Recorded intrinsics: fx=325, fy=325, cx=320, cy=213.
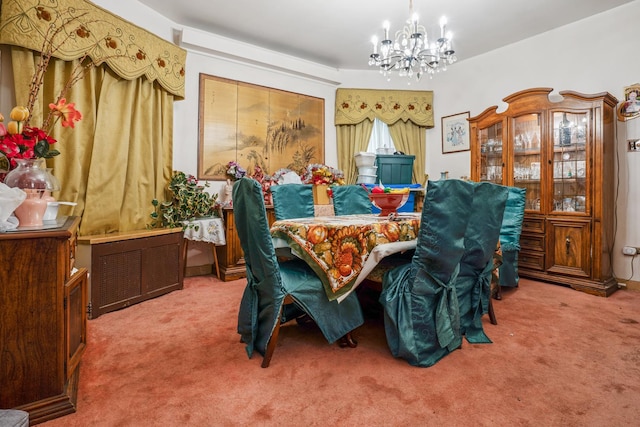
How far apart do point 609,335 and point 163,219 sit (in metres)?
3.67

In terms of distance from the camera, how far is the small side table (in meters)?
3.26

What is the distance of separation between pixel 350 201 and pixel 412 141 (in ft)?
7.94

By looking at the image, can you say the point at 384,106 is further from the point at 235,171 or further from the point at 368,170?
the point at 235,171

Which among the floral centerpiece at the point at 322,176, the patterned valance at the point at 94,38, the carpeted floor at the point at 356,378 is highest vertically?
the patterned valance at the point at 94,38

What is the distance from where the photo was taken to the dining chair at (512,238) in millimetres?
2957

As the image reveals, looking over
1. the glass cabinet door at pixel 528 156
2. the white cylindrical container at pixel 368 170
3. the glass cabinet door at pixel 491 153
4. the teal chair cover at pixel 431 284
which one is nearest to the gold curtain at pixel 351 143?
the white cylindrical container at pixel 368 170

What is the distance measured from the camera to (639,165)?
3.09 m

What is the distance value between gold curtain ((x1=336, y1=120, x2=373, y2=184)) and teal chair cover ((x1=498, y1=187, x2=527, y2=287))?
6.97ft

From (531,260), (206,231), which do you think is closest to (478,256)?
(531,260)

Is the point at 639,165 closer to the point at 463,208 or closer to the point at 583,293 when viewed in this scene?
the point at 583,293

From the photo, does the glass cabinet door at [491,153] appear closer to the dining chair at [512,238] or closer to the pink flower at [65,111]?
the dining chair at [512,238]

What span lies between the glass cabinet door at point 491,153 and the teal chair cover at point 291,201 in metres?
2.39

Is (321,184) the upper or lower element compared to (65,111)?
lower

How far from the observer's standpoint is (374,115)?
186 inches
